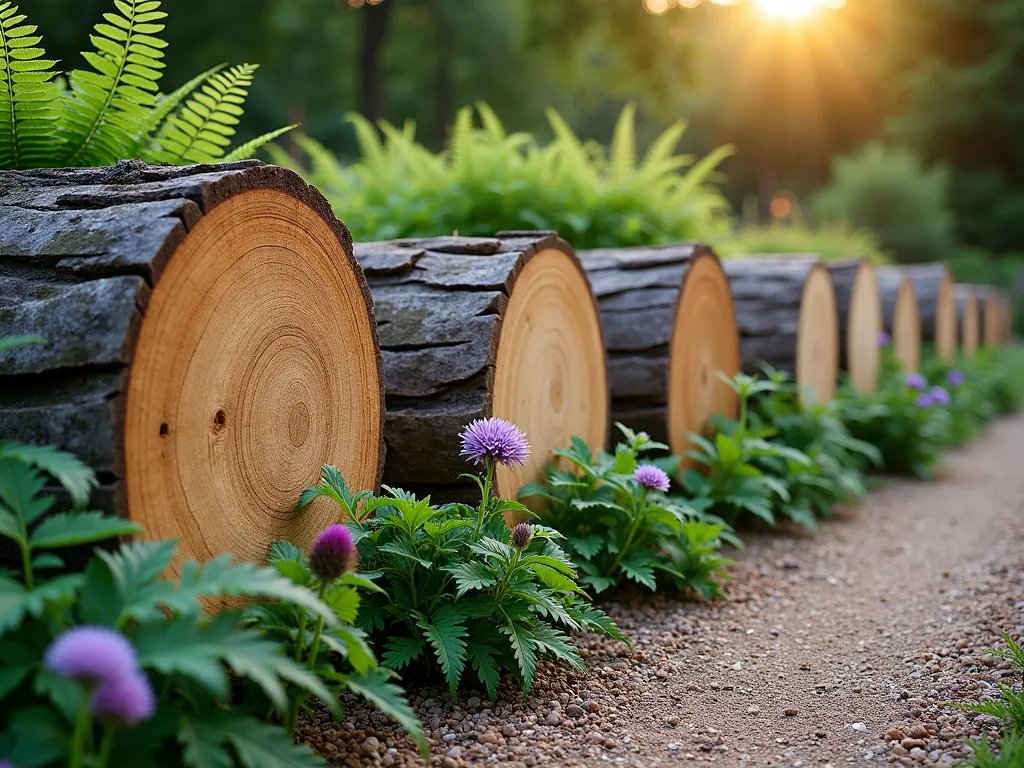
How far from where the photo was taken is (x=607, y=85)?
14.9 m

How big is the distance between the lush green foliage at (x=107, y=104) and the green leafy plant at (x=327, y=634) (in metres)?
1.17

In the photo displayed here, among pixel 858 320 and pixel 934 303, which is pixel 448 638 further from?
pixel 934 303

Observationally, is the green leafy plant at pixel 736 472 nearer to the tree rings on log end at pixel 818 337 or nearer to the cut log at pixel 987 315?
the tree rings on log end at pixel 818 337

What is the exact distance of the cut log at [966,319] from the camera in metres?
11.0

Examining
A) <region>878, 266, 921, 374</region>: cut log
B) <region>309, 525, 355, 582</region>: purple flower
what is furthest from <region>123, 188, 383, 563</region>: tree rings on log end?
<region>878, 266, 921, 374</region>: cut log

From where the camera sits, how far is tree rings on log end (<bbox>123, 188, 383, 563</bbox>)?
1796 mm

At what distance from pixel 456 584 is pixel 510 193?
301 centimetres

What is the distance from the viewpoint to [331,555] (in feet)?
5.62

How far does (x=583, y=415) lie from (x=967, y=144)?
30140 millimetres

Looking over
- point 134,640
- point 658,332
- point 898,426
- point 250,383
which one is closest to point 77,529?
point 134,640

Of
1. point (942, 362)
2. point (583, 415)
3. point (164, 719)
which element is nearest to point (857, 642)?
point (583, 415)

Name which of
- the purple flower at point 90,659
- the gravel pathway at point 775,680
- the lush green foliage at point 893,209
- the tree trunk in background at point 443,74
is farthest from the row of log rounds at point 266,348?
the tree trunk in background at point 443,74

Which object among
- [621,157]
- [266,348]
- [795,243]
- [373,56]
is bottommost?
[266,348]

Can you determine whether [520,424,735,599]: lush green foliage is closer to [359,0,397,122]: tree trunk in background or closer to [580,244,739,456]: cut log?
[580,244,739,456]: cut log
